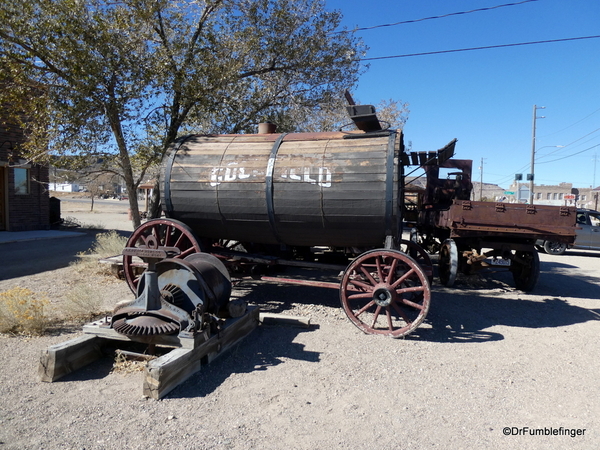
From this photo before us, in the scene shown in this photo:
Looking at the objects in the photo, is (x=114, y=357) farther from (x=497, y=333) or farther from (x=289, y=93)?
(x=289, y=93)

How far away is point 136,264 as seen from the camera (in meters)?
6.29

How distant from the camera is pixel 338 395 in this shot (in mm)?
3727

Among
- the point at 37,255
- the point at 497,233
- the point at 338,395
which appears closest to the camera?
the point at 338,395

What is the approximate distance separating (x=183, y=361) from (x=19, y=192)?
43.1 ft

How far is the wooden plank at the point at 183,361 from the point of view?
11.4 feet

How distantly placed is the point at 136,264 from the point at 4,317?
1.78 m

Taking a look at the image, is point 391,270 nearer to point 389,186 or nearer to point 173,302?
point 389,186

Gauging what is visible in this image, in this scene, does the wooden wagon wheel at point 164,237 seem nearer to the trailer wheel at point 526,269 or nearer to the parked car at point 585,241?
the trailer wheel at point 526,269

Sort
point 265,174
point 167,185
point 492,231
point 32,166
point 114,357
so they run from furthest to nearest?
point 32,166 < point 492,231 < point 167,185 < point 265,174 < point 114,357

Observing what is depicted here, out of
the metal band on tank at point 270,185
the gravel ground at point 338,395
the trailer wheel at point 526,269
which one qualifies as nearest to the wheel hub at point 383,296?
the gravel ground at point 338,395

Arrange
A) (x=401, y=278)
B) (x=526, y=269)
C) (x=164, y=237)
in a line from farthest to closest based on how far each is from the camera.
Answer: (x=526, y=269), (x=164, y=237), (x=401, y=278)

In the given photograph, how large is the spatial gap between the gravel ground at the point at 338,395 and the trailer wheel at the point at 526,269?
2.20m

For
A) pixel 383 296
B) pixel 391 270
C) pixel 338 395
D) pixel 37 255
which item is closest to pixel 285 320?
pixel 383 296

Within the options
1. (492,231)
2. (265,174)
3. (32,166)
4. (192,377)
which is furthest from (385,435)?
(32,166)
